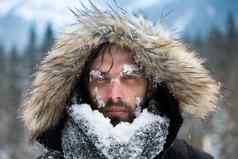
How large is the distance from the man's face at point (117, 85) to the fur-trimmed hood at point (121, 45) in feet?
0.18

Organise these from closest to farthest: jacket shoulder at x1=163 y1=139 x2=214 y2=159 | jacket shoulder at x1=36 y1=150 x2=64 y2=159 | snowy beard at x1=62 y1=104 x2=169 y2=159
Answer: snowy beard at x1=62 y1=104 x2=169 y2=159 → jacket shoulder at x1=36 y1=150 x2=64 y2=159 → jacket shoulder at x1=163 y1=139 x2=214 y2=159

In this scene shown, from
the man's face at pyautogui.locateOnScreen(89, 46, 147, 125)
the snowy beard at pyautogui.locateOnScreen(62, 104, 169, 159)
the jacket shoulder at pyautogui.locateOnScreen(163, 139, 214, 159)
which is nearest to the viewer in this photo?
the snowy beard at pyautogui.locateOnScreen(62, 104, 169, 159)

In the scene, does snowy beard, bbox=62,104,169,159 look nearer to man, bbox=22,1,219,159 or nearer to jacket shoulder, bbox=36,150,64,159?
man, bbox=22,1,219,159

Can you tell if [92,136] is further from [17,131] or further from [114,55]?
[17,131]

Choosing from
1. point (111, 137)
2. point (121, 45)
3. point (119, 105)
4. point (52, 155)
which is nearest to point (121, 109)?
point (119, 105)

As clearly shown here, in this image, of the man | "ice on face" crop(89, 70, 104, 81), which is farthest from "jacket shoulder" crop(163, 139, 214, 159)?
"ice on face" crop(89, 70, 104, 81)

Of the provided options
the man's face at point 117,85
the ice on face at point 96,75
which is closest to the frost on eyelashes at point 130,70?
the man's face at point 117,85

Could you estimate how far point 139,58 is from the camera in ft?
9.50

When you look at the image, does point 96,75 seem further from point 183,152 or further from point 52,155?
point 183,152

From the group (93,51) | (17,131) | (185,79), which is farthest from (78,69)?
(17,131)

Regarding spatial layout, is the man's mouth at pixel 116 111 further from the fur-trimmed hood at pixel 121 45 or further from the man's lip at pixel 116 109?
the fur-trimmed hood at pixel 121 45

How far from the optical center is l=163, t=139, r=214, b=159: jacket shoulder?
303cm

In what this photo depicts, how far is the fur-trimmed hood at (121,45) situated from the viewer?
291cm

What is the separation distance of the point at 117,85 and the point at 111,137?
0.27m
